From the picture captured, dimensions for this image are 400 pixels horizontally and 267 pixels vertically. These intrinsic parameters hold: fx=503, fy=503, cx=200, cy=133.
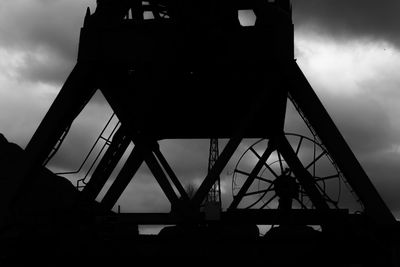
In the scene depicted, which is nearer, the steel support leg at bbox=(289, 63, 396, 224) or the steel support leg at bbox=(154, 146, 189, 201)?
the steel support leg at bbox=(289, 63, 396, 224)

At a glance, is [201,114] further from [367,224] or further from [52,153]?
[367,224]

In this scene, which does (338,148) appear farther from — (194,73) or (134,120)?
(134,120)

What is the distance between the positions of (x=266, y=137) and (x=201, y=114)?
115 inches

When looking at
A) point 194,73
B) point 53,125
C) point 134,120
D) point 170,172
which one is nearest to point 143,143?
point 134,120

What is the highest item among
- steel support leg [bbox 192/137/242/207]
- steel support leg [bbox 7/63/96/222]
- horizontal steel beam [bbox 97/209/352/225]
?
steel support leg [bbox 7/63/96/222]

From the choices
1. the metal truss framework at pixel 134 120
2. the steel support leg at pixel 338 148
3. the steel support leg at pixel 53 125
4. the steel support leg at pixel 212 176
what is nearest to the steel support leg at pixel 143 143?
the metal truss framework at pixel 134 120

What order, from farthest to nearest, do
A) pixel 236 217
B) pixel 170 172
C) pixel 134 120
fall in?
1. pixel 170 172
2. pixel 134 120
3. pixel 236 217

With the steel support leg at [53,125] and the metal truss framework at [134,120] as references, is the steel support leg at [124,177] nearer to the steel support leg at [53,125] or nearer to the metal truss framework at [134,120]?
the metal truss framework at [134,120]

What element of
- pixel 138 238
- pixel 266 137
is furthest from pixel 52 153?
pixel 266 137

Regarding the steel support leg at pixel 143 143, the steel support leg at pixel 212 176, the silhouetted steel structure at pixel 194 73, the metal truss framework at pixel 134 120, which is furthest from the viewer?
the steel support leg at pixel 143 143

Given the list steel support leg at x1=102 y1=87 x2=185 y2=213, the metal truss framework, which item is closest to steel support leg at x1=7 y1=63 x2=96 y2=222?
the metal truss framework

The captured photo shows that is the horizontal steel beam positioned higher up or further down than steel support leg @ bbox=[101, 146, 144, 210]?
further down

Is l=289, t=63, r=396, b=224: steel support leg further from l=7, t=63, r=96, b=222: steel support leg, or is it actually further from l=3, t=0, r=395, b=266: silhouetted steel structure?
l=7, t=63, r=96, b=222: steel support leg

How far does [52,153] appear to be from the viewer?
12.2 m
